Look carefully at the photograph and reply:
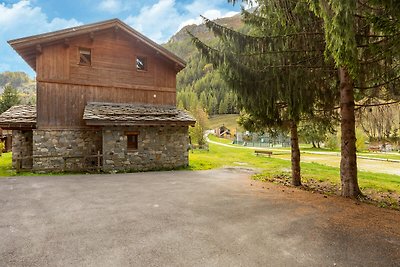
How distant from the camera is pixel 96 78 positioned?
14719mm

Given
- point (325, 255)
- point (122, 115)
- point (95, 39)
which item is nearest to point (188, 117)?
point (122, 115)

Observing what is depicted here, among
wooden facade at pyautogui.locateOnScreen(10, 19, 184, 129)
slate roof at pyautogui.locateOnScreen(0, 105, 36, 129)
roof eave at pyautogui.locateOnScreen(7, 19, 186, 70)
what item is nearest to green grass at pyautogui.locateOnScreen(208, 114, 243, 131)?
wooden facade at pyautogui.locateOnScreen(10, 19, 184, 129)

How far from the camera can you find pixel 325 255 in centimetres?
397

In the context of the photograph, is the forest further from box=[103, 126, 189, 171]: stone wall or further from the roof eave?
the roof eave

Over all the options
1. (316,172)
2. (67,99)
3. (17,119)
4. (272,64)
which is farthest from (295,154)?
(17,119)

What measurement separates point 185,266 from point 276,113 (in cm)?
778

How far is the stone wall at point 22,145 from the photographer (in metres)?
14.9

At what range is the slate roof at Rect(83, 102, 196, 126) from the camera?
513 inches

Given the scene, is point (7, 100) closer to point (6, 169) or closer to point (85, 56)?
point (6, 169)

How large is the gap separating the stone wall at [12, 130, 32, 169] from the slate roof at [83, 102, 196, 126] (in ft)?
15.2

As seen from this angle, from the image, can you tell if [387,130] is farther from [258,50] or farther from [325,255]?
[325,255]

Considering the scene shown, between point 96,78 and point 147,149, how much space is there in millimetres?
5163

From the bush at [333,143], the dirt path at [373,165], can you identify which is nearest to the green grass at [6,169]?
the dirt path at [373,165]

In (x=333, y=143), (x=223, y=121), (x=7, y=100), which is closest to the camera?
(x=7, y=100)
